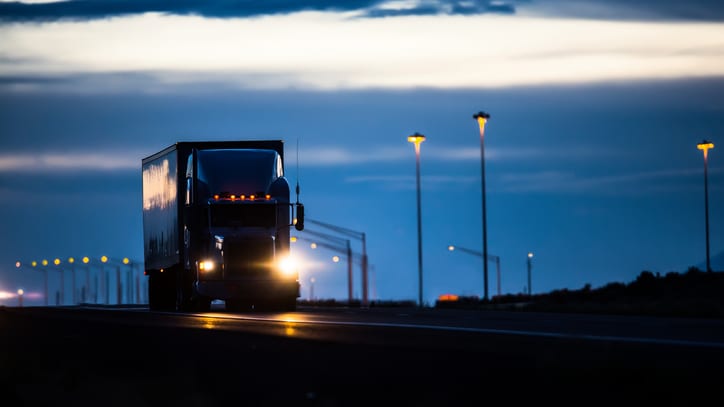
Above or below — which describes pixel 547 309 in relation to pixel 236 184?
below

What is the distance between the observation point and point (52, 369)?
57.0 feet

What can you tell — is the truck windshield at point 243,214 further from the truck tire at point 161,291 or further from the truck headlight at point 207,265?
the truck tire at point 161,291

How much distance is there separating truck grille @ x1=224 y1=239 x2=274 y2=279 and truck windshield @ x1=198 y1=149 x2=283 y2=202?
1395 millimetres

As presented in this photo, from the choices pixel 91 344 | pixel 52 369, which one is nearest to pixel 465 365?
pixel 52 369

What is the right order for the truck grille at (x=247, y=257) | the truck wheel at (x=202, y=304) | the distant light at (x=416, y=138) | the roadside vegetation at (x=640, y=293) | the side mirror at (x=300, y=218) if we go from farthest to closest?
the distant light at (x=416, y=138) < the roadside vegetation at (x=640, y=293) < the truck wheel at (x=202, y=304) < the truck grille at (x=247, y=257) < the side mirror at (x=300, y=218)

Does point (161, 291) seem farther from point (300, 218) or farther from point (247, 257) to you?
point (300, 218)

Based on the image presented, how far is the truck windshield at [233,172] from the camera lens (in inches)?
1586

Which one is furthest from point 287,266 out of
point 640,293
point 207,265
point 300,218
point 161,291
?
point 640,293

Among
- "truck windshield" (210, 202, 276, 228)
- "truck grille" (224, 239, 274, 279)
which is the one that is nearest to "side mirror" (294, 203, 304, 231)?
"truck windshield" (210, 202, 276, 228)

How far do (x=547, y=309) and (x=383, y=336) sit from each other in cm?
1929

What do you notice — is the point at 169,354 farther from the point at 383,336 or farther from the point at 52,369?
the point at 383,336

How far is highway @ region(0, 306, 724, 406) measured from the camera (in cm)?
1291

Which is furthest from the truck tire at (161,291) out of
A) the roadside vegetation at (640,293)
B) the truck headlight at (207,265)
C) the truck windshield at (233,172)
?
the roadside vegetation at (640,293)

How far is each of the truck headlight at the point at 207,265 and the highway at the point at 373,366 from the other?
47.3 ft
